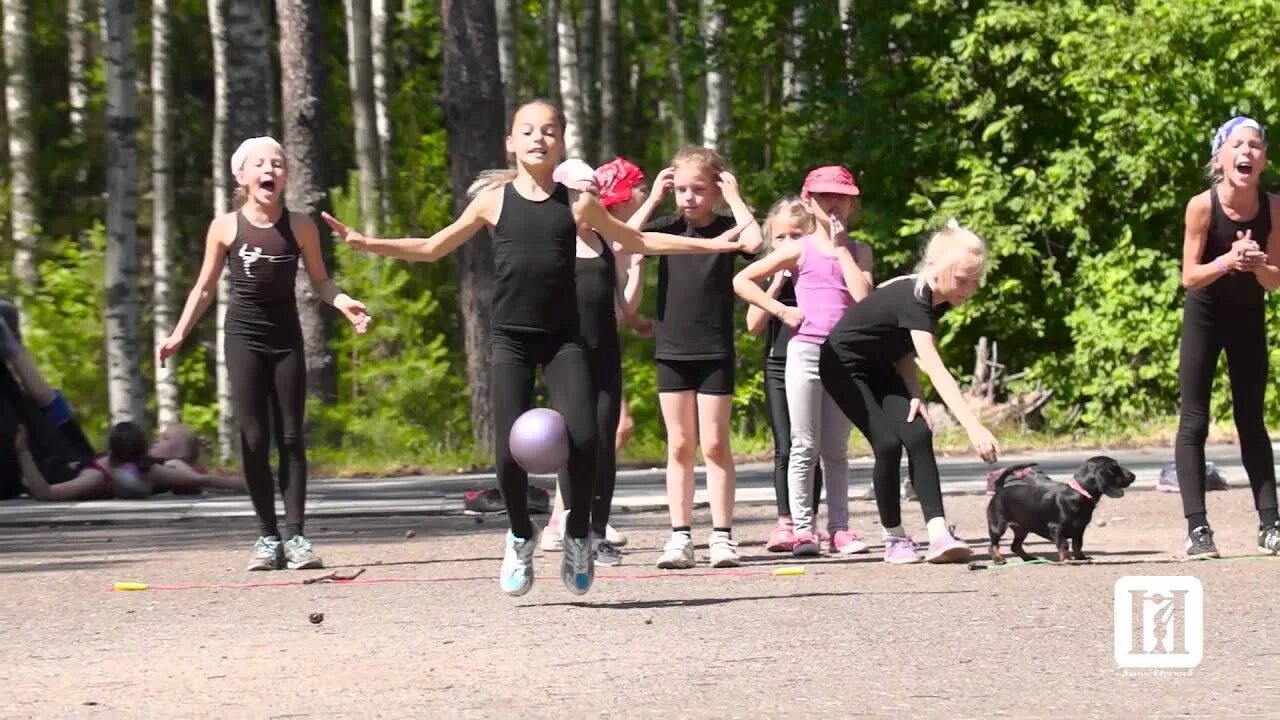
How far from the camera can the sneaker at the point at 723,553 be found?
38.0 ft

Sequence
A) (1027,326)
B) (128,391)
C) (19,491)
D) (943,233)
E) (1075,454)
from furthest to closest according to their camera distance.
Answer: (1027,326) → (128,391) → (1075,454) → (19,491) → (943,233)

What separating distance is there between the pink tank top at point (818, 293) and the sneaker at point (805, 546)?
972mm

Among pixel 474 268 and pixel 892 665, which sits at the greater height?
pixel 474 268

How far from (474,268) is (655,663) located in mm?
16897

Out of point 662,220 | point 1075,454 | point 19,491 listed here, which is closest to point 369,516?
point 19,491

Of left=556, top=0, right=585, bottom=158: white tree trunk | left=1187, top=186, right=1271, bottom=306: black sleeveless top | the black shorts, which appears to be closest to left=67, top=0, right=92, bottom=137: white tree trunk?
left=556, top=0, right=585, bottom=158: white tree trunk

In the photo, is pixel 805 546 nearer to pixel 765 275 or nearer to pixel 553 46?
pixel 765 275

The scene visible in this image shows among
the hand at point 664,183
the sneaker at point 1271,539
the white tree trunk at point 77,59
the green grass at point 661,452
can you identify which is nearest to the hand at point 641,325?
the hand at point 664,183

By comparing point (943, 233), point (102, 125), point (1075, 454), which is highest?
point (102, 125)

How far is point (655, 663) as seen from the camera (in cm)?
815

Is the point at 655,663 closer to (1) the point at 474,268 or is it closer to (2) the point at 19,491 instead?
→ (2) the point at 19,491

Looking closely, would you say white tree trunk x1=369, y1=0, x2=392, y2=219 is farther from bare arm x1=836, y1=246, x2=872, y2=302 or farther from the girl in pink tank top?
bare arm x1=836, y1=246, x2=872, y2=302

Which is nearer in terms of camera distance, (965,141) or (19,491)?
(19,491)

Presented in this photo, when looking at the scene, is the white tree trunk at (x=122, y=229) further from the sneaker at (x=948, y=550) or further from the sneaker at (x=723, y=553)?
the sneaker at (x=948, y=550)
